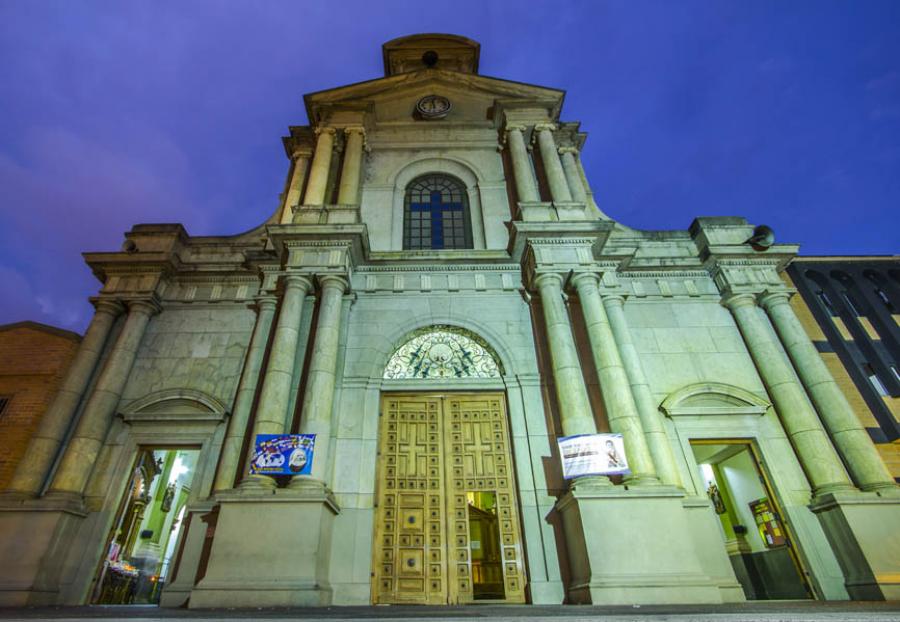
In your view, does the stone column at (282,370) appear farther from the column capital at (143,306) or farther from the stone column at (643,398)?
the stone column at (643,398)

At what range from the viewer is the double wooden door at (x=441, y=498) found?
8734 mm

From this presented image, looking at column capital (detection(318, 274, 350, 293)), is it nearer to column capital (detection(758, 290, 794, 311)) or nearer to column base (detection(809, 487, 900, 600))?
column capital (detection(758, 290, 794, 311))

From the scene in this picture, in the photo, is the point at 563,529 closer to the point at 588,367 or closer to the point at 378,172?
the point at 588,367

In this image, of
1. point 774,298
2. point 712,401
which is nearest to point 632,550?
point 712,401

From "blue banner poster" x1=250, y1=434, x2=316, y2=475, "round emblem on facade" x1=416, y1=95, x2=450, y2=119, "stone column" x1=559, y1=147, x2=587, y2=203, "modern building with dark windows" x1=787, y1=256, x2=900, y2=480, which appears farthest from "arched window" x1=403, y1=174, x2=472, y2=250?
"modern building with dark windows" x1=787, y1=256, x2=900, y2=480

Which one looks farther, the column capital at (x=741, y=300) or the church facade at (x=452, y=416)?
the column capital at (x=741, y=300)

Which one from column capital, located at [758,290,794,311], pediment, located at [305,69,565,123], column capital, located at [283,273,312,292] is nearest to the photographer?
column capital, located at [283,273,312,292]

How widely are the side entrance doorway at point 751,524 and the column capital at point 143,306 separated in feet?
46.1

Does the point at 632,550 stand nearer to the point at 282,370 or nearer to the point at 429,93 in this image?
the point at 282,370

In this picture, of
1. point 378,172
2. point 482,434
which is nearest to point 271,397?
point 482,434

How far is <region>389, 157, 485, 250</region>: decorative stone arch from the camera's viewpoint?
13.8 metres

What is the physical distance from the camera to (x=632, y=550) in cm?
750

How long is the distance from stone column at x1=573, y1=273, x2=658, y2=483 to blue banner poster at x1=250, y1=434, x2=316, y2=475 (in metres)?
6.17

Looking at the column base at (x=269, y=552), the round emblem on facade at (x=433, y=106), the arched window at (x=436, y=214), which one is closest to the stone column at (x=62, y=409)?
the column base at (x=269, y=552)
